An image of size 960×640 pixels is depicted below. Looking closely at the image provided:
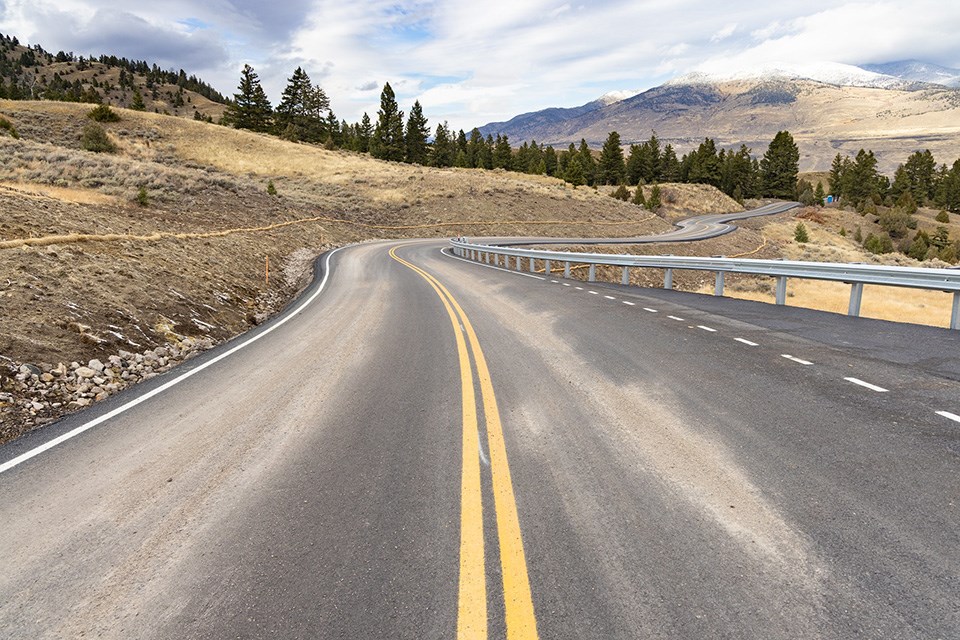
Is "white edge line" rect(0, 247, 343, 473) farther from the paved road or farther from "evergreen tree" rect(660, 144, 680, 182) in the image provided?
"evergreen tree" rect(660, 144, 680, 182)

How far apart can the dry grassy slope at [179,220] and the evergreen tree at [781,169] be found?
58.5 m

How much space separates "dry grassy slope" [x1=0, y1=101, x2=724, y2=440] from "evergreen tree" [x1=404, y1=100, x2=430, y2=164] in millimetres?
19159

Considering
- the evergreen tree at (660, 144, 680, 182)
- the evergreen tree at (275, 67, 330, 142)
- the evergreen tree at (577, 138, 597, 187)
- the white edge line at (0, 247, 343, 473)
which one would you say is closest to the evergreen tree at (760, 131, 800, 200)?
the evergreen tree at (660, 144, 680, 182)

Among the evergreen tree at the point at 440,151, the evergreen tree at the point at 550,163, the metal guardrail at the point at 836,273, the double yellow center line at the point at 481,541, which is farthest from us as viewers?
the evergreen tree at the point at 550,163

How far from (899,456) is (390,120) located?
98296 millimetres

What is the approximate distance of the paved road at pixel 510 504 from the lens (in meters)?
2.77

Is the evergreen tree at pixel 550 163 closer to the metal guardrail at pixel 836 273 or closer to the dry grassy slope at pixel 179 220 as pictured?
the dry grassy slope at pixel 179 220

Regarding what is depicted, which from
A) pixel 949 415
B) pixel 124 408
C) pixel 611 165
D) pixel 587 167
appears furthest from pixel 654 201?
pixel 124 408

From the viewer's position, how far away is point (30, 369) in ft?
22.5

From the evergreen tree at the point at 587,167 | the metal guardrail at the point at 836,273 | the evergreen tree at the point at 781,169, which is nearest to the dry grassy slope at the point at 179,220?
the metal guardrail at the point at 836,273

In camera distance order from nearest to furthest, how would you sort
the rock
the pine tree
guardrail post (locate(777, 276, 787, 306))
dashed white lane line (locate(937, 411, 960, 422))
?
dashed white lane line (locate(937, 411, 960, 422))
the rock
guardrail post (locate(777, 276, 787, 306))
the pine tree

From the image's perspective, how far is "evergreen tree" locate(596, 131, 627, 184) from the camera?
332 feet

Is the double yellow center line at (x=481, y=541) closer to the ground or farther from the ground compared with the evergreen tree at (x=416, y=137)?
closer to the ground

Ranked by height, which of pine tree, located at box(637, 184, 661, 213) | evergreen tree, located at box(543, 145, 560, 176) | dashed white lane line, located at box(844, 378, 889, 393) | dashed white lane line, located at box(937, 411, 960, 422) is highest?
evergreen tree, located at box(543, 145, 560, 176)
